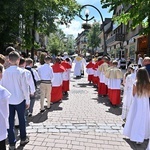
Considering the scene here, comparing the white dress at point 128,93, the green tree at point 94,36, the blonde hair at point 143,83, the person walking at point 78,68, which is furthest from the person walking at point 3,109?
the green tree at point 94,36

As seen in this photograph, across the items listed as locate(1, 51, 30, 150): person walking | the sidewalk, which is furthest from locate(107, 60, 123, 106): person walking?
locate(1, 51, 30, 150): person walking

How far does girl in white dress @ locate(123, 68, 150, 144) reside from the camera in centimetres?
531

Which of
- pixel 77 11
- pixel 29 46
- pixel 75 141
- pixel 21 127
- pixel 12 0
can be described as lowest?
pixel 75 141

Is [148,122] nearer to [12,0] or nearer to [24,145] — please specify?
[24,145]

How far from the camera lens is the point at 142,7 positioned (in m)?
9.65

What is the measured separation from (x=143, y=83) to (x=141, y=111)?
0.61 meters

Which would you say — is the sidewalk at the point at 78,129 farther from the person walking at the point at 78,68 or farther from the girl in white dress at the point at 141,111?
the person walking at the point at 78,68

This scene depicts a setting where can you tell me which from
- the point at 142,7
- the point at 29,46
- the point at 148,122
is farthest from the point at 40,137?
the point at 29,46

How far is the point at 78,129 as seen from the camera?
6418mm

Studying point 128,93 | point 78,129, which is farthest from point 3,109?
point 128,93

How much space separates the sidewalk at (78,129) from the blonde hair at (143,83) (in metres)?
1.17

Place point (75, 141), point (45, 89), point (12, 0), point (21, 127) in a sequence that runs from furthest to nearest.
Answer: point (12, 0)
point (45, 89)
point (75, 141)
point (21, 127)

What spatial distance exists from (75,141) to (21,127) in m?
1.24

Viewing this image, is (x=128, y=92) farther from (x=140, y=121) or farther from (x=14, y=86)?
(x=14, y=86)
